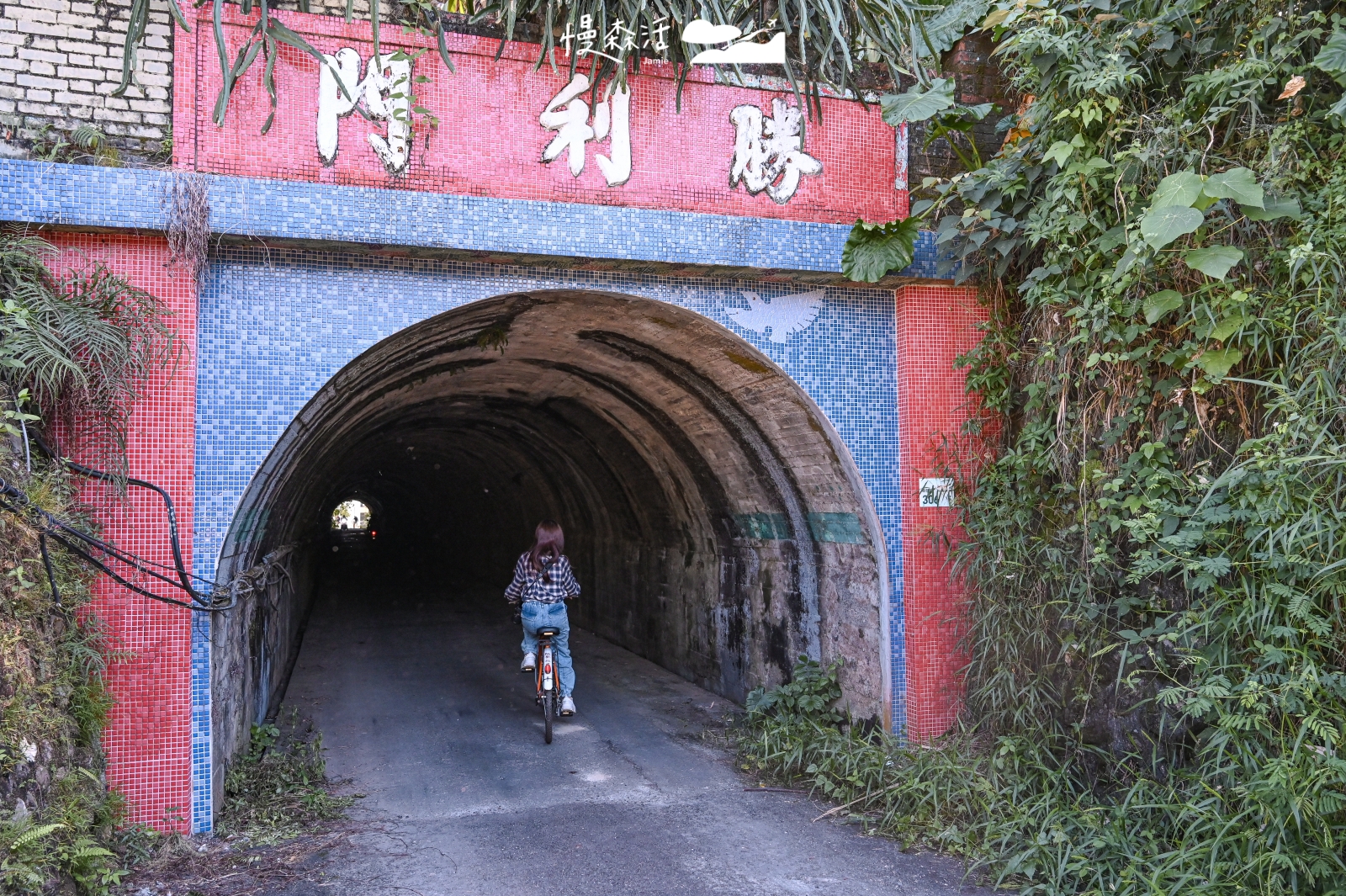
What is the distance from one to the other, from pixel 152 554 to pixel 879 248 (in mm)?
4205

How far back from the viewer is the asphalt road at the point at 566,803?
4145 mm

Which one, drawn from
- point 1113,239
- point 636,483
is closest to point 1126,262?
point 1113,239

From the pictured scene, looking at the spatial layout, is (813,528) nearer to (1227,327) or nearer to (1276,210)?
(1227,327)

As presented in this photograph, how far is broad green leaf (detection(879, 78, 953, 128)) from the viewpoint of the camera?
16.1ft

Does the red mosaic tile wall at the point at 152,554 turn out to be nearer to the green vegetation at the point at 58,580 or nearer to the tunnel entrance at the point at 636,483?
the green vegetation at the point at 58,580

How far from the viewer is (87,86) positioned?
14.9ft

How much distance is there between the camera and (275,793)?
5.21m

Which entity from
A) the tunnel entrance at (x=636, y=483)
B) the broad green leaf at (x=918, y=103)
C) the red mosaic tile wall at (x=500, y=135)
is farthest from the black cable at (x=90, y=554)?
the broad green leaf at (x=918, y=103)

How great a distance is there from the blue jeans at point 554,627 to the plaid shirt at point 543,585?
0.05m

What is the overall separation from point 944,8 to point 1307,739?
4.33 metres

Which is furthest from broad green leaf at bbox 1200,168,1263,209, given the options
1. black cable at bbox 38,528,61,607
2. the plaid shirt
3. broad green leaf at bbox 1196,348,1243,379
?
black cable at bbox 38,528,61,607

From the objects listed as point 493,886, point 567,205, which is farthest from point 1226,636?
point 567,205

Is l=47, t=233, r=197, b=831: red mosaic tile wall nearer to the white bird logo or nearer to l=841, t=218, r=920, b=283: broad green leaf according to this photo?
the white bird logo

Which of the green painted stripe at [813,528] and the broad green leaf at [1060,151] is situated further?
the green painted stripe at [813,528]
